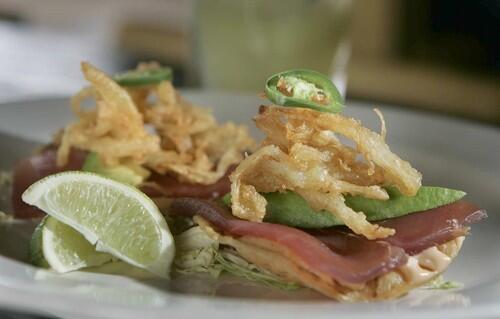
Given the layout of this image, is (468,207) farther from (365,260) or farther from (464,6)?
(464,6)

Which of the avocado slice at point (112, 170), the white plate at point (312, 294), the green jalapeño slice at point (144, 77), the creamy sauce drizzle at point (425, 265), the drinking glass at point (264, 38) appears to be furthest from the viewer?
the drinking glass at point (264, 38)

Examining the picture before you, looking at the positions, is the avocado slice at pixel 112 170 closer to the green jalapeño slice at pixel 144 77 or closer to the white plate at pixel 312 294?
the green jalapeño slice at pixel 144 77

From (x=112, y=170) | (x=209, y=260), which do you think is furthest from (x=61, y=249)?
(x=112, y=170)

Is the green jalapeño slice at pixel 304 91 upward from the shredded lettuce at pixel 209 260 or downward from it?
upward

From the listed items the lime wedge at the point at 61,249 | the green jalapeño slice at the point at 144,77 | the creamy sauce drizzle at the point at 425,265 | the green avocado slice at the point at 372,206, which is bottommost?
the lime wedge at the point at 61,249

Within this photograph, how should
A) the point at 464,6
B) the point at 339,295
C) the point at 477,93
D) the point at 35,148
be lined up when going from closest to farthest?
the point at 339,295 < the point at 35,148 < the point at 477,93 < the point at 464,6

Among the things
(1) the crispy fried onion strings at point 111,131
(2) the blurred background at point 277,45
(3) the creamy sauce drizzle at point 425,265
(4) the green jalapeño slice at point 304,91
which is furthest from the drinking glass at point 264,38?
(3) the creamy sauce drizzle at point 425,265

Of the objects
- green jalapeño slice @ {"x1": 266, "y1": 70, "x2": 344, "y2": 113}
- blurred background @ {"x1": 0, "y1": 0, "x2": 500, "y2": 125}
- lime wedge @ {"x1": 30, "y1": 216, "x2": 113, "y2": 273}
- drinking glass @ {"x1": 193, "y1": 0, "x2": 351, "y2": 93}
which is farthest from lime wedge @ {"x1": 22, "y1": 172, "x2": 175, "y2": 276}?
drinking glass @ {"x1": 193, "y1": 0, "x2": 351, "y2": 93}

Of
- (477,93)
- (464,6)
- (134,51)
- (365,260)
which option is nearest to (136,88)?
(365,260)
